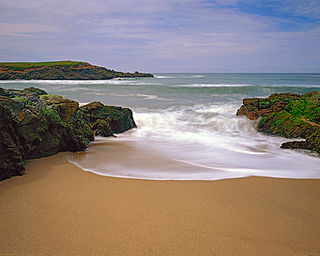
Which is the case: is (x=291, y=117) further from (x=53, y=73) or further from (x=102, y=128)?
(x=53, y=73)

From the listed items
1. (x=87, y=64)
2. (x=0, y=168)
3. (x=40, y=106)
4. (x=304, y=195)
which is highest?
(x=87, y=64)

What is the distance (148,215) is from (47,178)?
176cm

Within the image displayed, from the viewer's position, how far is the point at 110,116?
7.30 metres

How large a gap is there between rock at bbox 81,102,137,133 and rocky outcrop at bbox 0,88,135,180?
4.69 ft

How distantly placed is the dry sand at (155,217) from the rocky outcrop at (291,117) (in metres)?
2.59

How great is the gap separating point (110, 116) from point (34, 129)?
3.38 metres

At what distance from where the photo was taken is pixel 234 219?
2270mm

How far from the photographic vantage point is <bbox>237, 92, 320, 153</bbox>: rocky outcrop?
18.1 ft

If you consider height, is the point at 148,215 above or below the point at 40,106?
below

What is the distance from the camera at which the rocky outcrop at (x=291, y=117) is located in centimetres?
553

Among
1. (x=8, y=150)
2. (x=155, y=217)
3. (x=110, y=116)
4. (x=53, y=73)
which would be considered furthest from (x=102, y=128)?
(x=53, y=73)

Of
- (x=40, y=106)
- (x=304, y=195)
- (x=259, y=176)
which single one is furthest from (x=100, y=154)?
(x=304, y=195)

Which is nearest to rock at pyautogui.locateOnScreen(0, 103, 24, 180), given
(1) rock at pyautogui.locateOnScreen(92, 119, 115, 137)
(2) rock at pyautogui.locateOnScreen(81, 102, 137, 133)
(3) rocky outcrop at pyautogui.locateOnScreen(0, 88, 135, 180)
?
(3) rocky outcrop at pyautogui.locateOnScreen(0, 88, 135, 180)

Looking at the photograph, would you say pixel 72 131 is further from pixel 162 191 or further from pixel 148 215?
pixel 148 215
